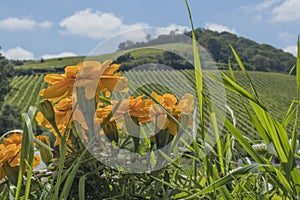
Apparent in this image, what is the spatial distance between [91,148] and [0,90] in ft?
54.0

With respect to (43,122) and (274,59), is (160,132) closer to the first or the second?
(43,122)

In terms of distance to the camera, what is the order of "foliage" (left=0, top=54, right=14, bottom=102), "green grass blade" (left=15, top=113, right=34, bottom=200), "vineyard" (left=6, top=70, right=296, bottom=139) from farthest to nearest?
"vineyard" (left=6, top=70, right=296, bottom=139)
"foliage" (left=0, top=54, right=14, bottom=102)
"green grass blade" (left=15, top=113, right=34, bottom=200)

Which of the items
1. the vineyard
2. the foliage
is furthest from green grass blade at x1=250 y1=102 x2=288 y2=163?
the foliage

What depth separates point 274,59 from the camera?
106ft

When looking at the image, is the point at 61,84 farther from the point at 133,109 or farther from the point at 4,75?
the point at 4,75

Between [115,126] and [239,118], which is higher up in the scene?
[115,126]

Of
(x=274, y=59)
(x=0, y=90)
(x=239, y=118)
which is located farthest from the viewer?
(x=274, y=59)

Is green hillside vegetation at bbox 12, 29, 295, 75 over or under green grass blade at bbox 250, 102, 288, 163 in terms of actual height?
over

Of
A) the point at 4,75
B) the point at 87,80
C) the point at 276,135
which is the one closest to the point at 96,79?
the point at 87,80

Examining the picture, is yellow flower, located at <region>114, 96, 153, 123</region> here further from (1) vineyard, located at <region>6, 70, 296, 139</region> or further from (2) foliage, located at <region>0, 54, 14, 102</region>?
(2) foliage, located at <region>0, 54, 14, 102</region>

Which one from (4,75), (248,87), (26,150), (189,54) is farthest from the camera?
(248,87)

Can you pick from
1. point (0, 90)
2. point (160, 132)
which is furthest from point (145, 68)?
point (0, 90)

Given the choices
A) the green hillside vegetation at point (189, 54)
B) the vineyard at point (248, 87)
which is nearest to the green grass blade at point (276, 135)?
the green hillside vegetation at point (189, 54)

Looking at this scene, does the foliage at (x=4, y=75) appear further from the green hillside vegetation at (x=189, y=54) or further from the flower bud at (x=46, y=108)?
the flower bud at (x=46, y=108)
